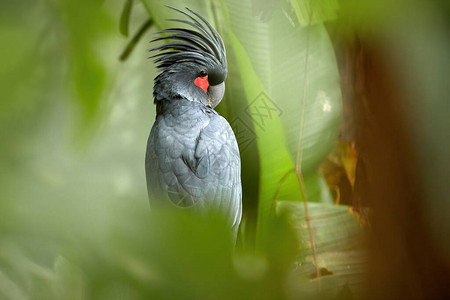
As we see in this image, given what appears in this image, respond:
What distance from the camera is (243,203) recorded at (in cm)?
62

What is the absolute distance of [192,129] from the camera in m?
0.64

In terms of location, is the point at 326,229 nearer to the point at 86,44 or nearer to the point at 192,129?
the point at 192,129

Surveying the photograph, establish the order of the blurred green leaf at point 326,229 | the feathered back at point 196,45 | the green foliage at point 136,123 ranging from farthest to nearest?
the feathered back at point 196,45, the blurred green leaf at point 326,229, the green foliage at point 136,123

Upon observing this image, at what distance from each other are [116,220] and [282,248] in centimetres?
8

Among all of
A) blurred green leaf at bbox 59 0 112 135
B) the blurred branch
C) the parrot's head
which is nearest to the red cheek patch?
the parrot's head

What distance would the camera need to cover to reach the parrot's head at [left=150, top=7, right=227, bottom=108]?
0.62 meters

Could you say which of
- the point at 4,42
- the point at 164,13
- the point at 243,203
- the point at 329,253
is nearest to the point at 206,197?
the point at 243,203

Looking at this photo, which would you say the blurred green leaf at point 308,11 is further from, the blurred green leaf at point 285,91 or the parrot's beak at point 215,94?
the parrot's beak at point 215,94

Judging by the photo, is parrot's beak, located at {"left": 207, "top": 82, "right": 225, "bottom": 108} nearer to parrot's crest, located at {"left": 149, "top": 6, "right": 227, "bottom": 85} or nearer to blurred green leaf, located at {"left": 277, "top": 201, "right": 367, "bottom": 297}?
parrot's crest, located at {"left": 149, "top": 6, "right": 227, "bottom": 85}

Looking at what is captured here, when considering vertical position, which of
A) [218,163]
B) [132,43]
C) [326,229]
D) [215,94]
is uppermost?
[132,43]

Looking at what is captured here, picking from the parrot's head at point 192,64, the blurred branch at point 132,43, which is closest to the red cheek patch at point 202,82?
the parrot's head at point 192,64

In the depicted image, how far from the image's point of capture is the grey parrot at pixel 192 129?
0.61 metres

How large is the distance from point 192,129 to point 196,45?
123mm

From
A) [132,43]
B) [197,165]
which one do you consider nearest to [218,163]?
[197,165]
